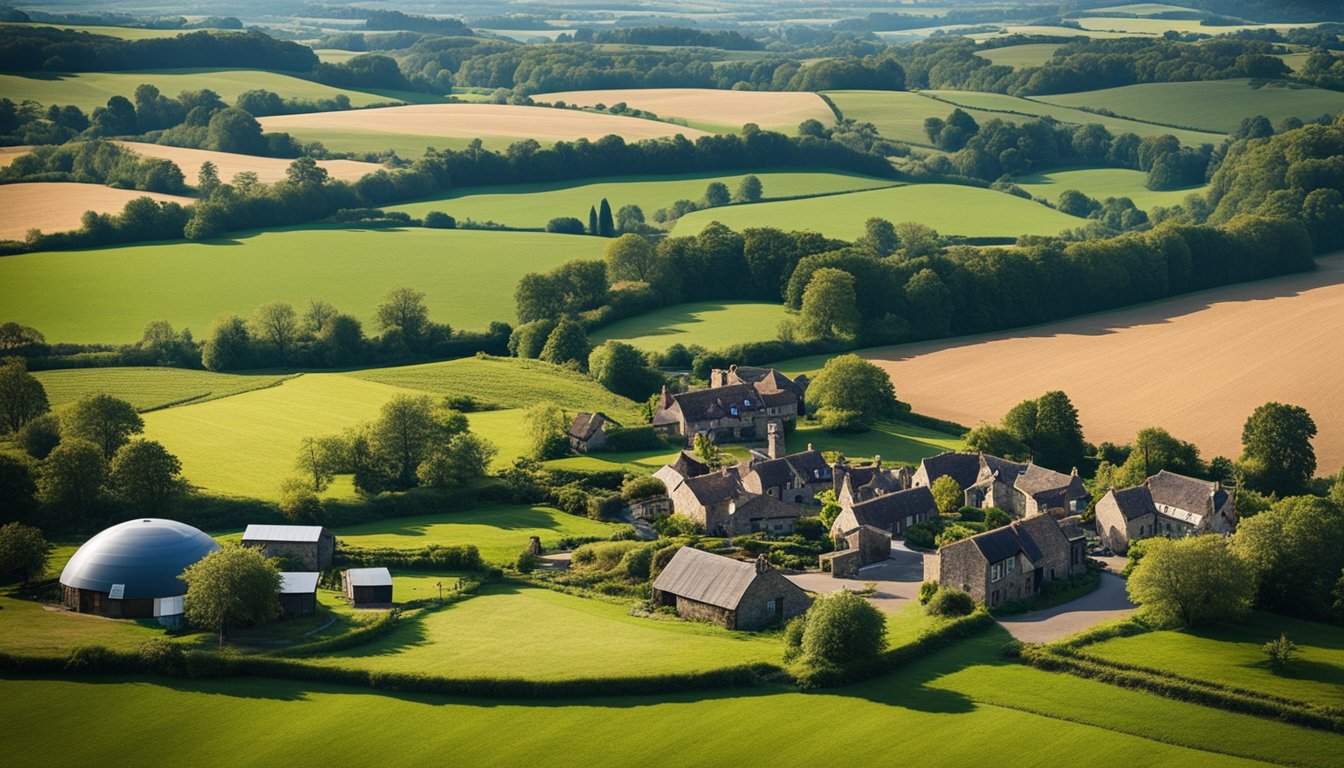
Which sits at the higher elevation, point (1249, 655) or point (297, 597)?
point (1249, 655)

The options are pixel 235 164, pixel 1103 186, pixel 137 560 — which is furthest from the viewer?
pixel 1103 186

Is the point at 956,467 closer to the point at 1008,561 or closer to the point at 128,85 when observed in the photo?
the point at 1008,561

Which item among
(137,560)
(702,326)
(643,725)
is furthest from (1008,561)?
(702,326)

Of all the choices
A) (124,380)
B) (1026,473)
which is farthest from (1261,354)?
(124,380)

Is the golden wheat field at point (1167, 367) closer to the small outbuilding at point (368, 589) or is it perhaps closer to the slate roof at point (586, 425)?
the slate roof at point (586, 425)

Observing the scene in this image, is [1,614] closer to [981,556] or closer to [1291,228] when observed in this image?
[981,556]

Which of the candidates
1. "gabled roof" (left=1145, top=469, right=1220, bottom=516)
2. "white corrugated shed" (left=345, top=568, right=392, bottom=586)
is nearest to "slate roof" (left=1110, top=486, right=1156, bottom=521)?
"gabled roof" (left=1145, top=469, right=1220, bottom=516)

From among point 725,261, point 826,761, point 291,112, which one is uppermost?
point 291,112
